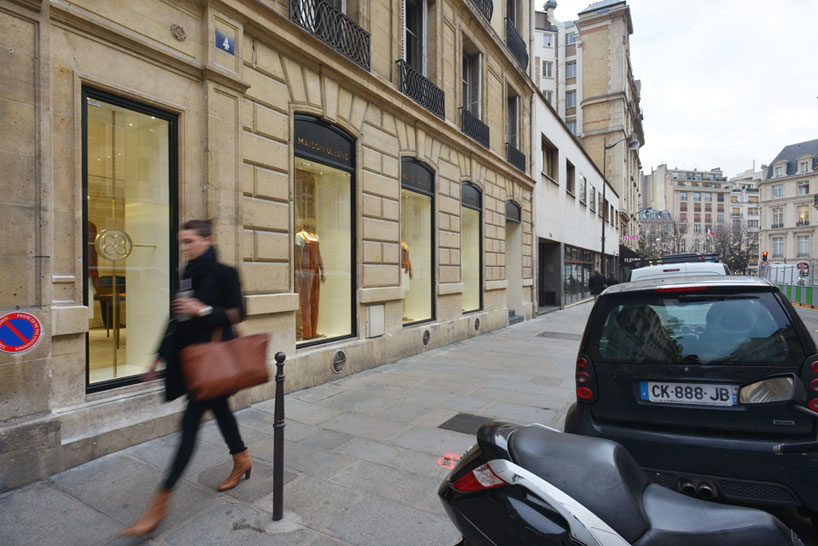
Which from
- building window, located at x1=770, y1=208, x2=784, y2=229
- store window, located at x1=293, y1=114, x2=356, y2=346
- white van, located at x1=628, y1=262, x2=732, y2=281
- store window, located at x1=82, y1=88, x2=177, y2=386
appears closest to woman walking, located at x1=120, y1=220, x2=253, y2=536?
store window, located at x1=82, y1=88, x2=177, y2=386

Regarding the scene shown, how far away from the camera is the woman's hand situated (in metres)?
3.04

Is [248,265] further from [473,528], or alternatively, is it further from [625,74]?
[625,74]

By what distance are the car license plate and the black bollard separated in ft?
7.89

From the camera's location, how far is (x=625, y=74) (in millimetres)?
47250

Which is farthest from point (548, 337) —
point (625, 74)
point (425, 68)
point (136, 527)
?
point (625, 74)

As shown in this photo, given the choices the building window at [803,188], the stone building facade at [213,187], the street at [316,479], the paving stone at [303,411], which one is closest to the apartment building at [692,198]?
the building window at [803,188]

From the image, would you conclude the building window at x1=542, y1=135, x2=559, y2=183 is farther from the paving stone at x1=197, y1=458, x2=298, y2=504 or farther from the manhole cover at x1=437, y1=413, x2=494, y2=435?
the paving stone at x1=197, y1=458, x2=298, y2=504

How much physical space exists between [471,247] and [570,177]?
13.3 metres

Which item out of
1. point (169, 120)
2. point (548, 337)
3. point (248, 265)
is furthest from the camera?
point (548, 337)

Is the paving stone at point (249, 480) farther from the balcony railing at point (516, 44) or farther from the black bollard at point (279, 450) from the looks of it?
the balcony railing at point (516, 44)

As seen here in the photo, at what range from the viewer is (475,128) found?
41.5ft

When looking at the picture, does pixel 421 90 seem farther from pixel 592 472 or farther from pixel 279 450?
pixel 592 472

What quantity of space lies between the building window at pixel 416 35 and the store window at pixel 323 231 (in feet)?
12.8

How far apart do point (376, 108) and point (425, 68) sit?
9.48 feet
